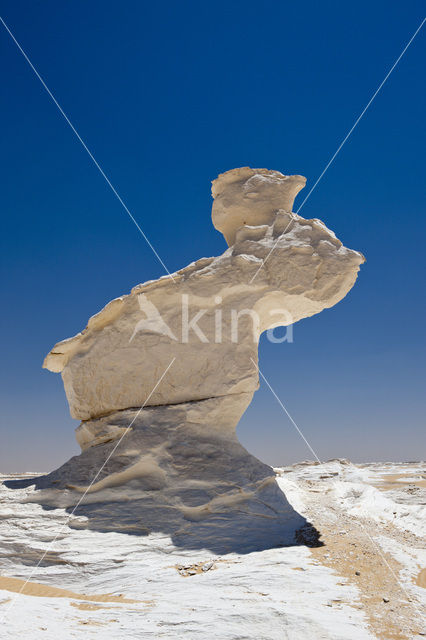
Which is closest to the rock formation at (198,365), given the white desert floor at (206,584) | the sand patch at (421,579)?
the white desert floor at (206,584)

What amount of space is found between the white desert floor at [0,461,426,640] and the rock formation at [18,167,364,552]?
34.4 inches

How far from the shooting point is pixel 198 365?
948cm

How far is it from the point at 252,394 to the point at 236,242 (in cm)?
347

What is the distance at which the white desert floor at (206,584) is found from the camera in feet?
14.6

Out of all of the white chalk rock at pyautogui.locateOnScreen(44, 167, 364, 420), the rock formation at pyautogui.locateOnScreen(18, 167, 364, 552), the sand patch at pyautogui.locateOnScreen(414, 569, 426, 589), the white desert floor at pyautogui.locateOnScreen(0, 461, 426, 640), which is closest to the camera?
the white desert floor at pyautogui.locateOnScreen(0, 461, 426, 640)

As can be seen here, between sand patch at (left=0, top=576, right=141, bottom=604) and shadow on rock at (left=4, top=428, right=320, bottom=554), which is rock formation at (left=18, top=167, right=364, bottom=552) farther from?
sand patch at (left=0, top=576, right=141, bottom=604)

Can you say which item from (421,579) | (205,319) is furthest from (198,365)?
(421,579)

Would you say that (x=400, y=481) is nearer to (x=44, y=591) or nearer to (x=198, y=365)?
(x=198, y=365)

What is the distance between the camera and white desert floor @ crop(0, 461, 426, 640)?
446cm

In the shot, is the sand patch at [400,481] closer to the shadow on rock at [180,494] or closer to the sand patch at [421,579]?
the shadow on rock at [180,494]

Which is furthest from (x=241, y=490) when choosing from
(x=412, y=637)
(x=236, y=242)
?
(x=236, y=242)

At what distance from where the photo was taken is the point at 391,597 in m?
5.41

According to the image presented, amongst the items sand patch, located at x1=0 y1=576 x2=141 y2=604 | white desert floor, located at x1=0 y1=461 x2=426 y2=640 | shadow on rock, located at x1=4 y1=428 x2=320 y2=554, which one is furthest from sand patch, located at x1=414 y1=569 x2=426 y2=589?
sand patch, located at x1=0 y1=576 x2=141 y2=604

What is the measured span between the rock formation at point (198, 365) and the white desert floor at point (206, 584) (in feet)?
2.86
